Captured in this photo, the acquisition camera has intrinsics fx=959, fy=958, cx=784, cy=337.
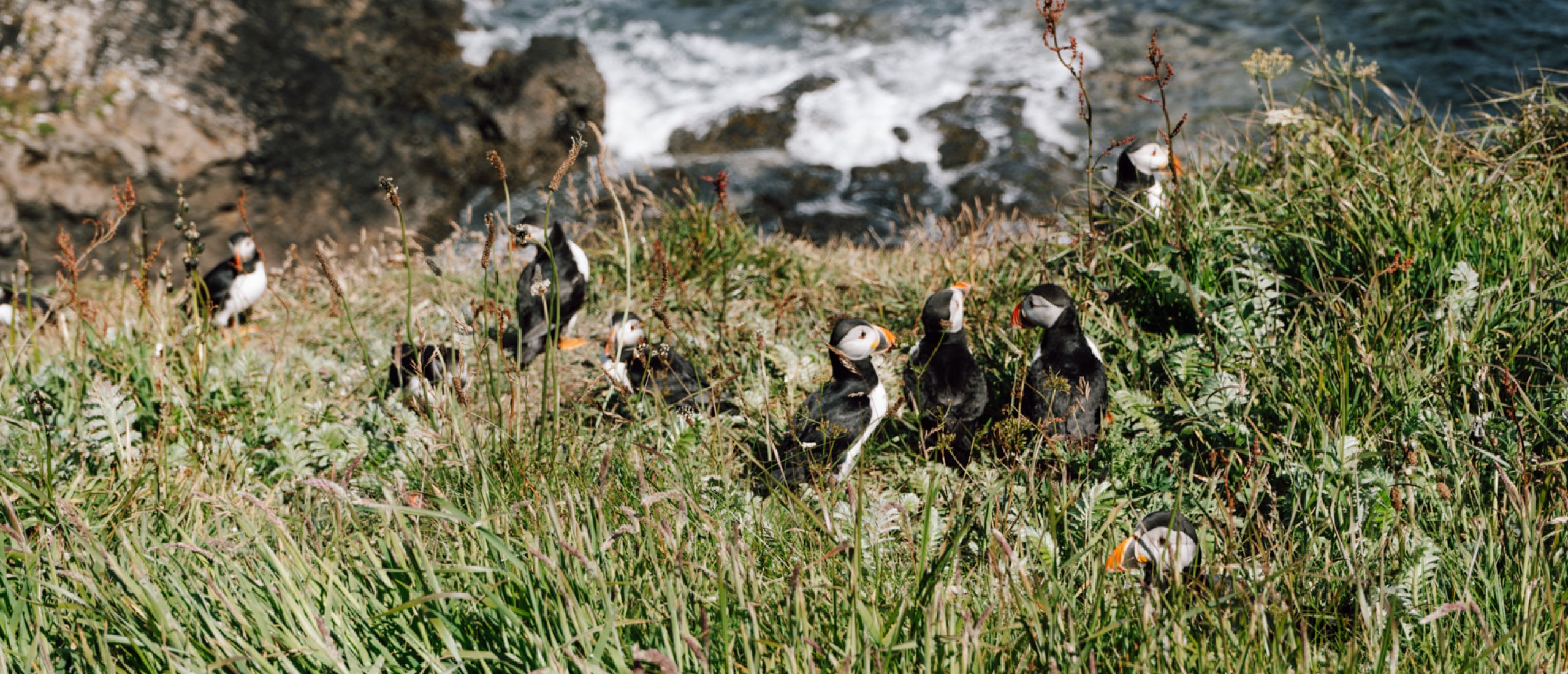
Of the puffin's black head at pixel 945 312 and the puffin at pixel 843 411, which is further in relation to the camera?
the puffin's black head at pixel 945 312

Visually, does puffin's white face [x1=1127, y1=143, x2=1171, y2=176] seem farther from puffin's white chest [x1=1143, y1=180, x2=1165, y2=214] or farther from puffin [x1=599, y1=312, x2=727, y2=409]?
puffin [x1=599, y1=312, x2=727, y2=409]

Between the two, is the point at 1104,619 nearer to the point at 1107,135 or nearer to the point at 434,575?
the point at 434,575

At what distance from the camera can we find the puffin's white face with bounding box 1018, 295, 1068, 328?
344cm

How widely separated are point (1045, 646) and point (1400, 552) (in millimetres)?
903

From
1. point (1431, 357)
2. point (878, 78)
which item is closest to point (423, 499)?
point (1431, 357)

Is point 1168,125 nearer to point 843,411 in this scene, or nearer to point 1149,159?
point 843,411

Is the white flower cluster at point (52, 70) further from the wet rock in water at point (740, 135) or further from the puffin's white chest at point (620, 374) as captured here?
the puffin's white chest at point (620, 374)

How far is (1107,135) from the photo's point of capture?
11.2m

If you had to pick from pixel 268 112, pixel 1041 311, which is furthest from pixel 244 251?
pixel 1041 311

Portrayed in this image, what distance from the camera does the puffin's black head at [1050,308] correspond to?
342cm

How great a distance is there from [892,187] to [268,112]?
6471 millimetres

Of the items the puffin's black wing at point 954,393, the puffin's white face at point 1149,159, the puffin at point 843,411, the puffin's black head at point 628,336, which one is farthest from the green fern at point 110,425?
the puffin's white face at point 1149,159

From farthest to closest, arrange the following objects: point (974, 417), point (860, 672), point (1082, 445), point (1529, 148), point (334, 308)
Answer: point (334, 308)
point (1529, 148)
point (974, 417)
point (1082, 445)
point (860, 672)

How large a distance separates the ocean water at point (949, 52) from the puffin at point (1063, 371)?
24.9 ft
